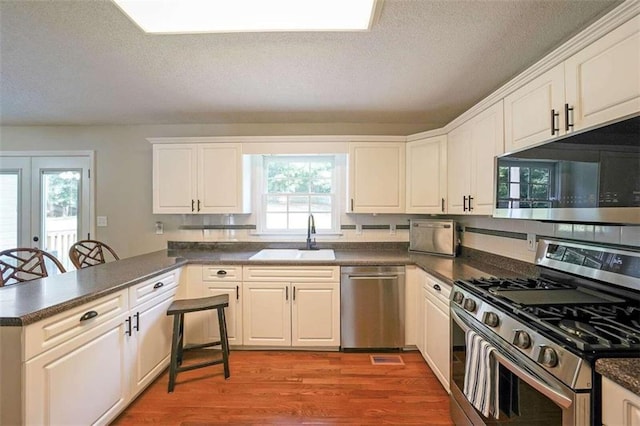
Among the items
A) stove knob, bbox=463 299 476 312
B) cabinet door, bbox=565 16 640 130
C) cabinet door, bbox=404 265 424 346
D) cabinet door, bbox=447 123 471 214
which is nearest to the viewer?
cabinet door, bbox=565 16 640 130

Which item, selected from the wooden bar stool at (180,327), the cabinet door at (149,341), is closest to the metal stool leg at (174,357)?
the wooden bar stool at (180,327)

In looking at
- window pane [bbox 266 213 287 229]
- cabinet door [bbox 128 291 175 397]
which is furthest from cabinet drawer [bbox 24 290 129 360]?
window pane [bbox 266 213 287 229]

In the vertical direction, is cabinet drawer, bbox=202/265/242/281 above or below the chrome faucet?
below

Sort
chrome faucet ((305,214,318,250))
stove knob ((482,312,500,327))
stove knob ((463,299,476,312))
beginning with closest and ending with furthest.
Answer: stove knob ((482,312,500,327)) → stove knob ((463,299,476,312)) → chrome faucet ((305,214,318,250))

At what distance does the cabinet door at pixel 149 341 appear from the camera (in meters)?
2.03

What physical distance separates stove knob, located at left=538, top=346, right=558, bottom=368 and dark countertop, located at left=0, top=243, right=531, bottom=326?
0.90 meters

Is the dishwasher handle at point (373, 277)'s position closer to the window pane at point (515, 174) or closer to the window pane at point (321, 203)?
the window pane at point (321, 203)

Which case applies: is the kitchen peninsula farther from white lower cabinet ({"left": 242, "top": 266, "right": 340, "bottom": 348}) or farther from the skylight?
the skylight

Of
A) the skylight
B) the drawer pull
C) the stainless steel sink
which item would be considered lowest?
the drawer pull

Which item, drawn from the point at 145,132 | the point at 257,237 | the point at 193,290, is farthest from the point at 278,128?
the point at 193,290

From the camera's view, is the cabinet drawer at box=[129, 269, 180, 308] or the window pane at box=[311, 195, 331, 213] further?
the window pane at box=[311, 195, 331, 213]

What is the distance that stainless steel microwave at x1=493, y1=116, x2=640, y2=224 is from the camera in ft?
3.56

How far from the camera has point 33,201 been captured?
3.60 meters

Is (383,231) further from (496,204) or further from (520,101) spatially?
(520,101)
